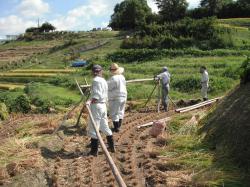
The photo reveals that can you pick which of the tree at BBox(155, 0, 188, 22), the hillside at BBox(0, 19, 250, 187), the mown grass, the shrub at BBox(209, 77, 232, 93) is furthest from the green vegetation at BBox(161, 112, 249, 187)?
the tree at BBox(155, 0, 188, 22)

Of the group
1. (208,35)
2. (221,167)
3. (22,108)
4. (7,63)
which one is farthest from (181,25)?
(221,167)

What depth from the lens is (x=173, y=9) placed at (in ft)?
192

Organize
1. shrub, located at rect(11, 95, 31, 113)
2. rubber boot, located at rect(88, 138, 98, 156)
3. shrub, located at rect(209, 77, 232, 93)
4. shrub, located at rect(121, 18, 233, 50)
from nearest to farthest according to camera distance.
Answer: rubber boot, located at rect(88, 138, 98, 156) → shrub, located at rect(209, 77, 232, 93) → shrub, located at rect(11, 95, 31, 113) → shrub, located at rect(121, 18, 233, 50)

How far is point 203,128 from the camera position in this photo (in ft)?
34.3

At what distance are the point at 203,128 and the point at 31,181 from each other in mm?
4271


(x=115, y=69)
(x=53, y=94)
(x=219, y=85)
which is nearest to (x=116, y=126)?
(x=115, y=69)

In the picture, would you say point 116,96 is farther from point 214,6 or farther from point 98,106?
point 214,6

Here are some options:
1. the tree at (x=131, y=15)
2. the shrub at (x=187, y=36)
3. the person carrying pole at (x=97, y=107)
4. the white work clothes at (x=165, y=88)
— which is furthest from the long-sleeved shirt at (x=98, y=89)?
the tree at (x=131, y=15)

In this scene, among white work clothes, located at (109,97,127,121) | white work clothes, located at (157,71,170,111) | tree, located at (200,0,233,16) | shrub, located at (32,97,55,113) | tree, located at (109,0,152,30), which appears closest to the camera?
white work clothes, located at (109,97,127,121)

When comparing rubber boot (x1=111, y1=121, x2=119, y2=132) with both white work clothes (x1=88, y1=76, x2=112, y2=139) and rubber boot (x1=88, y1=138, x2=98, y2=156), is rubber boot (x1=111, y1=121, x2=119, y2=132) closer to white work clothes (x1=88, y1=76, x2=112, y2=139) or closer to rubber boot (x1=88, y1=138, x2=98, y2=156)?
white work clothes (x1=88, y1=76, x2=112, y2=139)

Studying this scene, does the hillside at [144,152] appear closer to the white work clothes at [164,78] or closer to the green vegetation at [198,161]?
the green vegetation at [198,161]

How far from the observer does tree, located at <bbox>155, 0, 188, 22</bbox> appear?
190 ft

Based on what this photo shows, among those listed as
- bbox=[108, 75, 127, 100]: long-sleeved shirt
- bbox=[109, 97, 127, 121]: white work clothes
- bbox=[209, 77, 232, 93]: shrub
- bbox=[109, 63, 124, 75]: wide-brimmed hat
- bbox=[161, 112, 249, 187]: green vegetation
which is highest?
bbox=[109, 63, 124, 75]: wide-brimmed hat

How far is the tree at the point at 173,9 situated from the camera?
5806 centimetres
